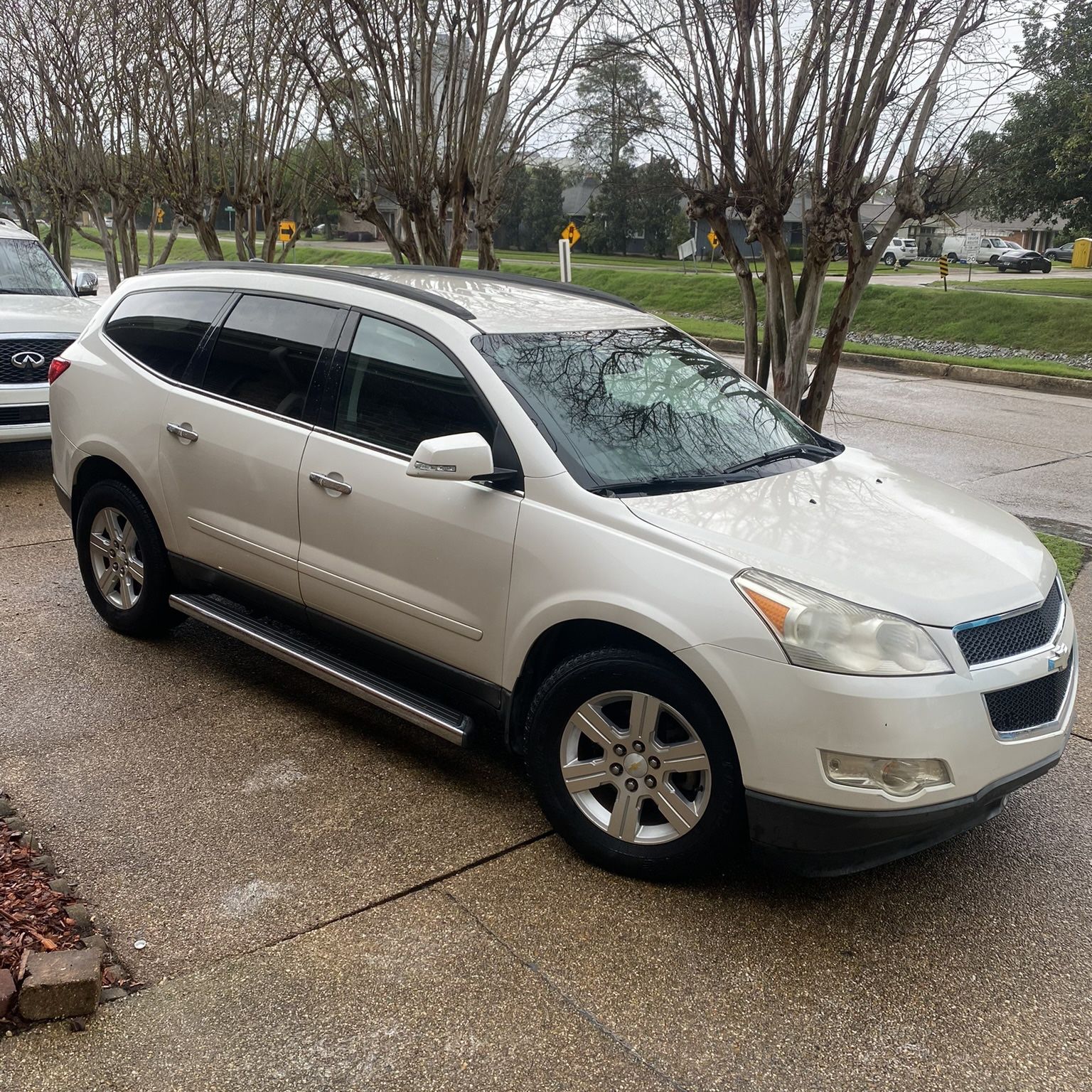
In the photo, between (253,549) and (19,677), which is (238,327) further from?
(19,677)

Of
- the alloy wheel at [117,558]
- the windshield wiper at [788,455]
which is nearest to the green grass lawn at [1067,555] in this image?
the windshield wiper at [788,455]

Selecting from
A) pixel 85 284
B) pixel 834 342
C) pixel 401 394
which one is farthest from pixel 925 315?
pixel 401 394

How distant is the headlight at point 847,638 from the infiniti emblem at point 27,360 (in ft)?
24.1

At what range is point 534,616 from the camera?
3705 millimetres

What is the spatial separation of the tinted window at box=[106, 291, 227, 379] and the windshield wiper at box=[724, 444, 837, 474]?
8.10 ft

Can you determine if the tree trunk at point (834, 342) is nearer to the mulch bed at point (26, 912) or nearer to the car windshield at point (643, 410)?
the car windshield at point (643, 410)

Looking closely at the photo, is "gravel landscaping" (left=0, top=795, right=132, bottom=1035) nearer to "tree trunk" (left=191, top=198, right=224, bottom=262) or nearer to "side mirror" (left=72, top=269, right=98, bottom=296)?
"side mirror" (left=72, top=269, right=98, bottom=296)

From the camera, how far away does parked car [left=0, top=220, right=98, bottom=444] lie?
→ 8.62 m

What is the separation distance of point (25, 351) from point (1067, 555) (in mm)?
7754

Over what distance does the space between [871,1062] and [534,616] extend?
1.61 metres

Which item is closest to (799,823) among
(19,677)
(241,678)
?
(241,678)

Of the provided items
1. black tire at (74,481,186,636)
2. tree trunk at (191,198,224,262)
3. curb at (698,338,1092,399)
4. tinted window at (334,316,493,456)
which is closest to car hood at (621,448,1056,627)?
tinted window at (334,316,493,456)

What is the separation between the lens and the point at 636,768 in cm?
351

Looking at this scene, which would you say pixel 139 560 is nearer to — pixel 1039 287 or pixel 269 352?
pixel 269 352
